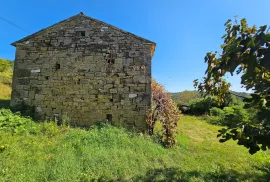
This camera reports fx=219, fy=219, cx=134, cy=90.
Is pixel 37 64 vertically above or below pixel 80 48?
below

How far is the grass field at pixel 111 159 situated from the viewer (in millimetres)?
4574

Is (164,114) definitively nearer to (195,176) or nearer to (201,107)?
(195,176)

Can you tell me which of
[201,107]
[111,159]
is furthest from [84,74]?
[201,107]

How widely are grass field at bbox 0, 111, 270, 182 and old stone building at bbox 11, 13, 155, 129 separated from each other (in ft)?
3.52

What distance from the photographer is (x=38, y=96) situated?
8570 mm

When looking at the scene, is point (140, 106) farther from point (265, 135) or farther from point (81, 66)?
point (265, 135)

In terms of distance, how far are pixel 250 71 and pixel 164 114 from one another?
18.9 ft

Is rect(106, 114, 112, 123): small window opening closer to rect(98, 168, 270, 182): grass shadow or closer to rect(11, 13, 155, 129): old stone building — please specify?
rect(11, 13, 155, 129): old stone building

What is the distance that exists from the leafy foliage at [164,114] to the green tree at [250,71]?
13.7 ft

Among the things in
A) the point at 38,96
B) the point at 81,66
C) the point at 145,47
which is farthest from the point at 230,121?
the point at 38,96

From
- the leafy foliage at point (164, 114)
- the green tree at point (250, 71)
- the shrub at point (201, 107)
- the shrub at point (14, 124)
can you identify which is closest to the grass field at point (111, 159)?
the shrub at point (14, 124)

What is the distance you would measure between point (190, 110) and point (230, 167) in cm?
1285

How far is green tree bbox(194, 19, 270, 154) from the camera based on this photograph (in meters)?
1.98

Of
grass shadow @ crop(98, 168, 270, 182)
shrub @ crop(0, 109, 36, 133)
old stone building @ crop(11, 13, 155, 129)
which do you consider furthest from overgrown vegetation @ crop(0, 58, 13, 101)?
grass shadow @ crop(98, 168, 270, 182)
